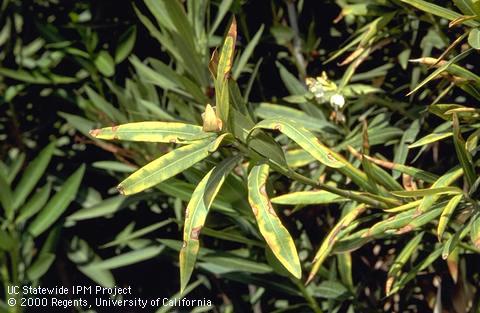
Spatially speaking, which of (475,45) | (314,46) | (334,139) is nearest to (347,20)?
(314,46)

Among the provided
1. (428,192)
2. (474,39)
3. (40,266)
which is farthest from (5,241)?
(474,39)

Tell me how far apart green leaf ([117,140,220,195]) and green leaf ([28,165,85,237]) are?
3.16ft

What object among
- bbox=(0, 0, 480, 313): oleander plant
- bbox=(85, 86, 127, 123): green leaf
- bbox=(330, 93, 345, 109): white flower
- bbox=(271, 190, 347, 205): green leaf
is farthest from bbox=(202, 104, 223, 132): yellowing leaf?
bbox=(85, 86, 127, 123): green leaf

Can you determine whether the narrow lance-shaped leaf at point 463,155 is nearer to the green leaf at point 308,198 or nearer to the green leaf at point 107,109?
the green leaf at point 308,198

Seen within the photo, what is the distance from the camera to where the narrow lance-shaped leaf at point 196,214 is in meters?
1.06

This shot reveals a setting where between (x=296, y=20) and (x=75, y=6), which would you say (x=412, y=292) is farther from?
(x=75, y=6)

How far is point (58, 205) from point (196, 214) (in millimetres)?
1047

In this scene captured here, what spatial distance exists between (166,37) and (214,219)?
451mm

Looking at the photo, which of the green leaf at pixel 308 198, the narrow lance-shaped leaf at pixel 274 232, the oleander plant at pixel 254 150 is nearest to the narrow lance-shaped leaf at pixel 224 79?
the oleander plant at pixel 254 150

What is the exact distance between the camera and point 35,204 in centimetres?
203

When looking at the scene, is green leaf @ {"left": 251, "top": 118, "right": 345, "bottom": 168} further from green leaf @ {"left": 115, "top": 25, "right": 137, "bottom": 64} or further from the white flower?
green leaf @ {"left": 115, "top": 25, "right": 137, "bottom": 64}

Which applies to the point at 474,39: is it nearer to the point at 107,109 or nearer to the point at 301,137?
the point at 301,137

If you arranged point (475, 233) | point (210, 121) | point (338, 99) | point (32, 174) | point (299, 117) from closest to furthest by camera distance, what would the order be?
point (210, 121) → point (475, 233) → point (338, 99) → point (299, 117) → point (32, 174)

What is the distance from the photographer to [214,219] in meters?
1.75
